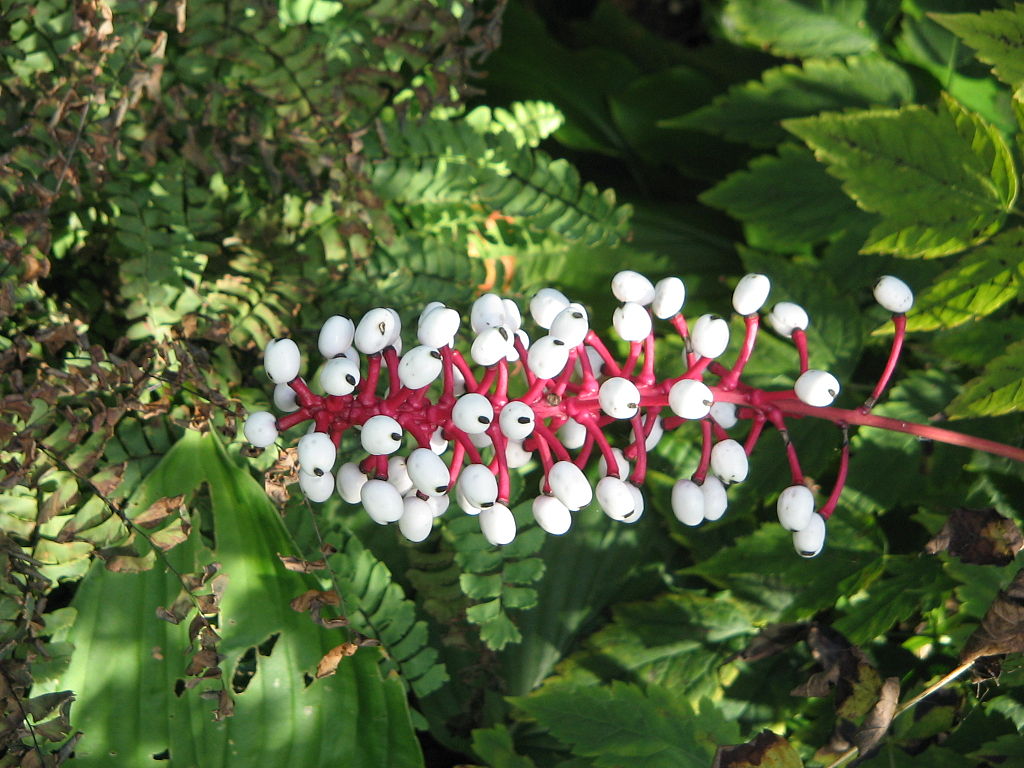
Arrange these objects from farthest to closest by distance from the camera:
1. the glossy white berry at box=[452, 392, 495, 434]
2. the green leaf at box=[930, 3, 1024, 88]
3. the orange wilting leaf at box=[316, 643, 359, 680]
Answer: the green leaf at box=[930, 3, 1024, 88] < the orange wilting leaf at box=[316, 643, 359, 680] < the glossy white berry at box=[452, 392, 495, 434]

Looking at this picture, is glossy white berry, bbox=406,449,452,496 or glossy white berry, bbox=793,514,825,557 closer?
glossy white berry, bbox=406,449,452,496

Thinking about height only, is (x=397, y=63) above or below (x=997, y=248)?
above

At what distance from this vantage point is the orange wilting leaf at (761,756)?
1007mm

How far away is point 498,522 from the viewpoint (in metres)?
0.96

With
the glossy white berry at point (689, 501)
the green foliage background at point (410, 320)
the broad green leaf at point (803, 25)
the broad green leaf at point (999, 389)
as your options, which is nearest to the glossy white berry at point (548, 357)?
the glossy white berry at point (689, 501)

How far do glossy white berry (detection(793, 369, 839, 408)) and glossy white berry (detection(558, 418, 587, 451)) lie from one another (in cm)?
25

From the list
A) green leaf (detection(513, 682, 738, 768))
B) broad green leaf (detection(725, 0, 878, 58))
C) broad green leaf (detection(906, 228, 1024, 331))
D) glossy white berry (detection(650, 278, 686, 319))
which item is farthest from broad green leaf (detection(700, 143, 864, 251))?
green leaf (detection(513, 682, 738, 768))

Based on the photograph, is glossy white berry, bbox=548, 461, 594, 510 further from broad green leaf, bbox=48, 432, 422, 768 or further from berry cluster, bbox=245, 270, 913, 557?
broad green leaf, bbox=48, 432, 422, 768

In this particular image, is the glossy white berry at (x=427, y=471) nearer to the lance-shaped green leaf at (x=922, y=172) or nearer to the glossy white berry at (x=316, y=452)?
the glossy white berry at (x=316, y=452)

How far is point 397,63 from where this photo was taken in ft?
4.83

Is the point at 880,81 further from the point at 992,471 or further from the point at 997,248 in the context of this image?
the point at 992,471

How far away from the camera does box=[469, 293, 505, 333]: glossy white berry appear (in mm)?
996

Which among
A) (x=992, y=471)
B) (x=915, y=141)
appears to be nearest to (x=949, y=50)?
(x=915, y=141)

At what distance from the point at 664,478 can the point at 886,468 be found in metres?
0.35
